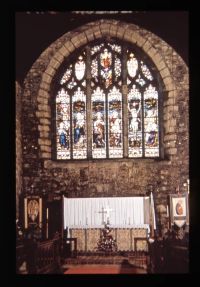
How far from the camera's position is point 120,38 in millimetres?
9609

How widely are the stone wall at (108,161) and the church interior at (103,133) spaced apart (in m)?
0.02

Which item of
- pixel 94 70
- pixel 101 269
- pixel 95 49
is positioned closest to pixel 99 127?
pixel 94 70

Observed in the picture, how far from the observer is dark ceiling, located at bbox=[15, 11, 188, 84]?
317 inches

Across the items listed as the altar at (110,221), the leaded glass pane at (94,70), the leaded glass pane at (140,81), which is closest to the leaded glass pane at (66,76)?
the leaded glass pane at (94,70)

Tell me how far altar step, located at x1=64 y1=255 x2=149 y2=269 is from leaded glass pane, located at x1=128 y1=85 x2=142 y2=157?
1.89 m

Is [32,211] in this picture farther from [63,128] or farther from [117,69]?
[117,69]

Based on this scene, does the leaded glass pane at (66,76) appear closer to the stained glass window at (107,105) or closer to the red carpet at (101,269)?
the stained glass window at (107,105)

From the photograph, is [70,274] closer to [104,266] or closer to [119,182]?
[104,266]

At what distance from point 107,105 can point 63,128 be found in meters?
0.88


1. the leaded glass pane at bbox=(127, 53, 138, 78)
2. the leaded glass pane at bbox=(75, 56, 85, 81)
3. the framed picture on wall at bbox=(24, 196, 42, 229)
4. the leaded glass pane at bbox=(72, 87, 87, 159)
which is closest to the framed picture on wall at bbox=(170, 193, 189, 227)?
the leaded glass pane at bbox=(72, 87, 87, 159)

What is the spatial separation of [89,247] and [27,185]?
1484 millimetres

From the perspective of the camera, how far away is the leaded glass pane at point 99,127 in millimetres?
9242

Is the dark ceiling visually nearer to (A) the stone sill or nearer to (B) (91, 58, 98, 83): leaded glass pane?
(B) (91, 58, 98, 83): leaded glass pane

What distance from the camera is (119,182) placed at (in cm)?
933
